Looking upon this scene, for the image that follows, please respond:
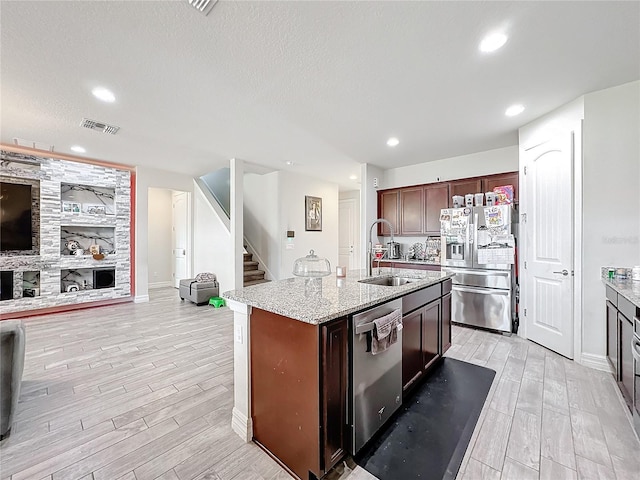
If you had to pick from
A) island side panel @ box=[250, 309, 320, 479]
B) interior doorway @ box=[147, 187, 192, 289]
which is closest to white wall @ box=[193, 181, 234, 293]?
interior doorway @ box=[147, 187, 192, 289]

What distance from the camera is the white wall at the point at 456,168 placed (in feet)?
13.9

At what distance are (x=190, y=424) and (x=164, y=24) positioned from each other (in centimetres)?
266

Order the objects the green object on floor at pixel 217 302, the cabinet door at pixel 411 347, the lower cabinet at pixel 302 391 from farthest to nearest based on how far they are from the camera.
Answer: the green object on floor at pixel 217 302 → the cabinet door at pixel 411 347 → the lower cabinet at pixel 302 391

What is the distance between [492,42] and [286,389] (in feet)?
8.69

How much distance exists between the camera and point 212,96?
269 cm

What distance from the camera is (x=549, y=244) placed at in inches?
122

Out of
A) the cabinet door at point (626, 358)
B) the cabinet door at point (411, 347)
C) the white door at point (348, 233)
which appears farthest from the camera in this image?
the white door at point (348, 233)

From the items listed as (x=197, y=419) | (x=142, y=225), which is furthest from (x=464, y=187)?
(x=142, y=225)

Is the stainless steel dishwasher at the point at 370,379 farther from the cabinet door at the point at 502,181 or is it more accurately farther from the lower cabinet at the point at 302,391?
the cabinet door at the point at 502,181

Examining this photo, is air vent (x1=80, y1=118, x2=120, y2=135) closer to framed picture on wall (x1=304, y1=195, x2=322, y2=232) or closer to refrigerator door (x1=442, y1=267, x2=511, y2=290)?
framed picture on wall (x1=304, y1=195, x2=322, y2=232)

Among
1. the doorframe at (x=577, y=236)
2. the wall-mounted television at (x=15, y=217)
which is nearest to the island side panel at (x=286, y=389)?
the doorframe at (x=577, y=236)

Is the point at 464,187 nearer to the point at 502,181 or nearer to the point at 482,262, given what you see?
the point at 502,181

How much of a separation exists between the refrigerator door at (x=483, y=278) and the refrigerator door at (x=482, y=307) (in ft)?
Result: 0.20

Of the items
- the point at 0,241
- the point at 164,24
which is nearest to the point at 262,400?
the point at 164,24
